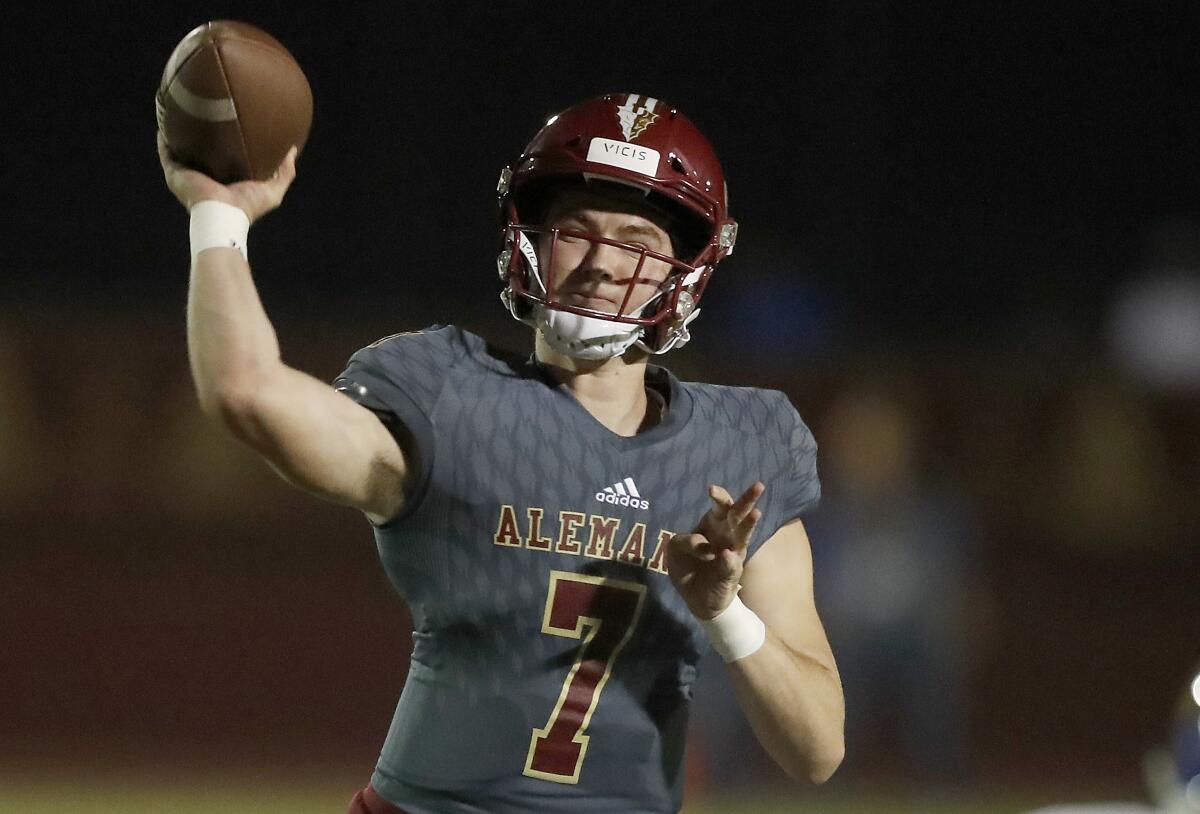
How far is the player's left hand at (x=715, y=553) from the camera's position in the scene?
228cm

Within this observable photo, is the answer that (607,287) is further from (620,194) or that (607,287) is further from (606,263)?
(620,194)

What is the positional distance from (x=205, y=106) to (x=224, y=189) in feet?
0.35

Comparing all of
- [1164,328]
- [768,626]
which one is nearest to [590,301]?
[768,626]

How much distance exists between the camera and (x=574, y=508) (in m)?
2.43

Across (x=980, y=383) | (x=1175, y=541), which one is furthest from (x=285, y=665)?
(x=1175, y=541)

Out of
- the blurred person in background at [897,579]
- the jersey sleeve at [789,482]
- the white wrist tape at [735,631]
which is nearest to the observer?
the white wrist tape at [735,631]

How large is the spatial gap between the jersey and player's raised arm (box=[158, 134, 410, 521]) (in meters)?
0.11

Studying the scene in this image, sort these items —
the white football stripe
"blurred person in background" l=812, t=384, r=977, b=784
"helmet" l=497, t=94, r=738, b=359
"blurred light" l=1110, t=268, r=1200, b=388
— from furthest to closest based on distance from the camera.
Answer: "blurred light" l=1110, t=268, r=1200, b=388 < "blurred person in background" l=812, t=384, r=977, b=784 < "helmet" l=497, t=94, r=738, b=359 < the white football stripe

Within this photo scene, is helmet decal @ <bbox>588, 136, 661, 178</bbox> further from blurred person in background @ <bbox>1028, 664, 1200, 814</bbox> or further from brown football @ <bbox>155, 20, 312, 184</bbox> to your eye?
blurred person in background @ <bbox>1028, 664, 1200, 814</bbox>

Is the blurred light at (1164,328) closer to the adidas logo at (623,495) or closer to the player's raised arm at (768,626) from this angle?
the player's raised arm at (768,626)

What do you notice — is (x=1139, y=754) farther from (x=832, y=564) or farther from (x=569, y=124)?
(x=569, y=124)

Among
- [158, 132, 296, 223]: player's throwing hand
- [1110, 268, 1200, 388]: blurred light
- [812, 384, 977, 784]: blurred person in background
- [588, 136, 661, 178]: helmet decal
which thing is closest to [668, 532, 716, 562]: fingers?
[588, 136, 661, 178]: helmet decal

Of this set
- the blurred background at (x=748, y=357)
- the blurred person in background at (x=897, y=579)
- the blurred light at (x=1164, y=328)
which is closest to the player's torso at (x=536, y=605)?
the blurred background at (x=748, y=357)

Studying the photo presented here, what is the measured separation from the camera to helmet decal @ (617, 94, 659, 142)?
2.63m
